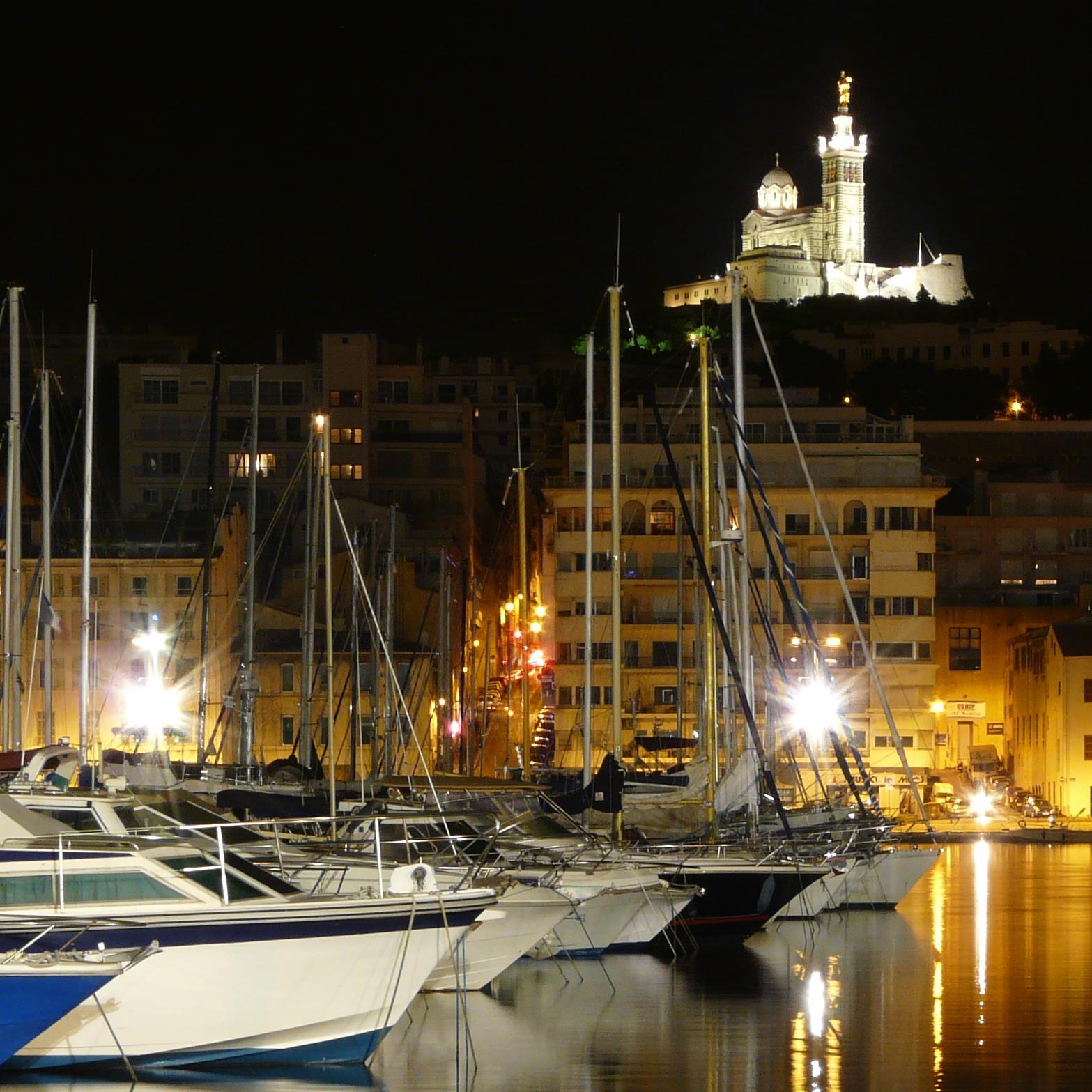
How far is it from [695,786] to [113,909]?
21537 mm

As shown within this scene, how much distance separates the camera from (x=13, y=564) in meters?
34.8

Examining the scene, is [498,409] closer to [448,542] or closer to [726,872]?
[448,542]

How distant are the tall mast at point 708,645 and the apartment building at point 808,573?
33.4m

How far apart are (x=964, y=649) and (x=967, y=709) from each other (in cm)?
289

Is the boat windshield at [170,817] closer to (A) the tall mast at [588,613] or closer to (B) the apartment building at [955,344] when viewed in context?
(A) the tall mast at [588,613]

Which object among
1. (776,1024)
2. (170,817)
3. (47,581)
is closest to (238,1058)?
(170,817)

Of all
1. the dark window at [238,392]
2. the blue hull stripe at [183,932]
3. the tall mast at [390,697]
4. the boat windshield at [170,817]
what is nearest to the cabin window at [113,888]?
the blue hull stripe at [183,932]

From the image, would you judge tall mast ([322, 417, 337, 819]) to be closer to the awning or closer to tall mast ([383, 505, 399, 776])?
tall mast ([383, 505, 399, 776])

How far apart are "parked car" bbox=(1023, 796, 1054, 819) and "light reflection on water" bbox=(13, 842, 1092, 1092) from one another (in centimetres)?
4041

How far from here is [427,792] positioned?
3594 centimetres

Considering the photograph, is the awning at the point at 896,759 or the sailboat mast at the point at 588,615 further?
the awning at the point at 896,759

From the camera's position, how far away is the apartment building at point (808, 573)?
249ft

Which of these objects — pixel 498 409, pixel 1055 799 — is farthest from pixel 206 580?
pixel 498 409

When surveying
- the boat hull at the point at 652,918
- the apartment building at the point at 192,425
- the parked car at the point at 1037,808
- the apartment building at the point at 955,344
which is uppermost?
the apartment building at the point at 955,344
